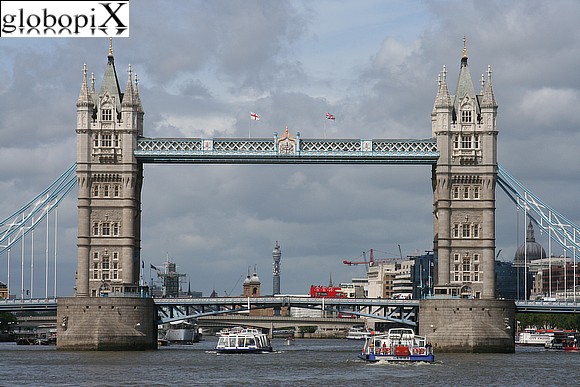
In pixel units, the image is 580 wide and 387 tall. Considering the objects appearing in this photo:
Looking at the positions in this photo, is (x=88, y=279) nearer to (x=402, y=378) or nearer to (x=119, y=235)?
(x=119, y=235)

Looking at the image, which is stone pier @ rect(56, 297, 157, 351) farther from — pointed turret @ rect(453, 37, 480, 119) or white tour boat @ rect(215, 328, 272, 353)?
pointed turret @ rect(453, 37, 480, 119)

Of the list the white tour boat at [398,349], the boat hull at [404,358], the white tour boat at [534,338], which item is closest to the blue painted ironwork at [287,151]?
the white tour boat at [398,349]

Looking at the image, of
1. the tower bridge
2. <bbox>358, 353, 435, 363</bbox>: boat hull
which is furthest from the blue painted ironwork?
<bbox>358, 353, 435, 363</bbox>: boat hull

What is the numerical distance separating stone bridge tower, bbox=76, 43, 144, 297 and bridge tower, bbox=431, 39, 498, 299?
32432mm

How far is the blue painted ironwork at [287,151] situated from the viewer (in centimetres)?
15450

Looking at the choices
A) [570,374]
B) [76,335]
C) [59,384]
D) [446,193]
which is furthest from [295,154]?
[59,384]

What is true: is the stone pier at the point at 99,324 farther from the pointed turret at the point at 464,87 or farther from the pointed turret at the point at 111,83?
the pointed turret at the point at 464,87

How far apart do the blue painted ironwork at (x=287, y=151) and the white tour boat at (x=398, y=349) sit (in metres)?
28.9

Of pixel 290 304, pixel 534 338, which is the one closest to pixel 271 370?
pixel 290 304

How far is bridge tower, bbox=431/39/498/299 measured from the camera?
15525 centimetres

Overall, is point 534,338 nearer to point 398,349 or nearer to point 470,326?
point 470,326

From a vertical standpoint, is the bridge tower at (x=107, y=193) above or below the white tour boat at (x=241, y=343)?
above

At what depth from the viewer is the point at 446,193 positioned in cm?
15562

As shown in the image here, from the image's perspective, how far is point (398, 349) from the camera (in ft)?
419
